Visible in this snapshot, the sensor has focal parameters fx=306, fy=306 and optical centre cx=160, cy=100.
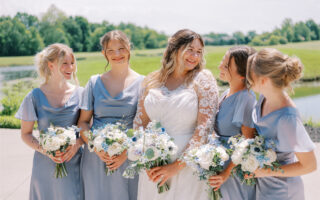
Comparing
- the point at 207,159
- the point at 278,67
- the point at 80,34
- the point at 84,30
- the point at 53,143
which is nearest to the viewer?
the point at 278,67

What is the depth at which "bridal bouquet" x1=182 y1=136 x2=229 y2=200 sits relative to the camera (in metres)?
2.61

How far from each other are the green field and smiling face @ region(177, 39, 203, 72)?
867 centimetres

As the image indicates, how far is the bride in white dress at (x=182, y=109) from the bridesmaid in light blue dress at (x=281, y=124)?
0.54 meters

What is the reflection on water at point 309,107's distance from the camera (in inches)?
407

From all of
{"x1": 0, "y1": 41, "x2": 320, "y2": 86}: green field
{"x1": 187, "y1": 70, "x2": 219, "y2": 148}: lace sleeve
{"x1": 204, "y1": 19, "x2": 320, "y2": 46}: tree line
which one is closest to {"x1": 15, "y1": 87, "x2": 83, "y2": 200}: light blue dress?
{"x1": 187, "y1": 70, "x2": 219, "y2": 148}: lace sleeve

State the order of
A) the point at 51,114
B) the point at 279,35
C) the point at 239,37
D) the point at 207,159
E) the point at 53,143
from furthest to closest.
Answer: the point at 239,37 < the point at 279,35 < the point at 51,114 < the point at 53,143 < the point at 207,159

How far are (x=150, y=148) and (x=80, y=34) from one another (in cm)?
1061

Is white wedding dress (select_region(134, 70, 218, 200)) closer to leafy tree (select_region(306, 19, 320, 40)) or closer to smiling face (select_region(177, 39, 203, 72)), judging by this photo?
smiling face (select_region(177, 39, 203, 72))

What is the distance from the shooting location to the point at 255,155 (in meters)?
2.45

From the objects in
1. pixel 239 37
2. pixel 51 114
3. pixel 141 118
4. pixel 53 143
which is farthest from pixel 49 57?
pixel 239 37

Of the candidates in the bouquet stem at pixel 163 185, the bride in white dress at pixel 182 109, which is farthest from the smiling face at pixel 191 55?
the bouquet stem at pixel 163 185

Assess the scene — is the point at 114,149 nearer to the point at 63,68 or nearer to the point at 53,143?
the point at 53,143

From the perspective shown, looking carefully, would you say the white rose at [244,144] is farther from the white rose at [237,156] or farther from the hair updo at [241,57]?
the hair updo at [241,57]

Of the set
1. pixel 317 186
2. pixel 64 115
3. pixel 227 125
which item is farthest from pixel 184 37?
pixel 317 186
